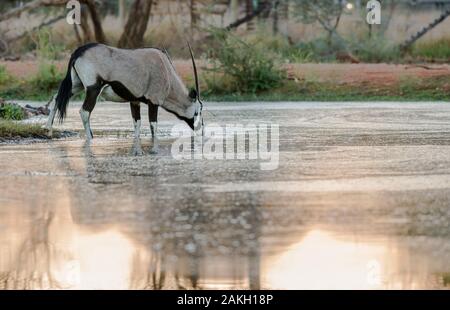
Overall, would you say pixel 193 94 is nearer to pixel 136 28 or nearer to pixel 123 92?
pixel 123 92

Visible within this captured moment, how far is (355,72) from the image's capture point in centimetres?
2656

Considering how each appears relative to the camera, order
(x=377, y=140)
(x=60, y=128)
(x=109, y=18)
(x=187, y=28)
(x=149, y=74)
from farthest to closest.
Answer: (x=109, y=18), (x=187, y=28), (x=60, y=128), (x=377, y=140), (x=149, y=74)

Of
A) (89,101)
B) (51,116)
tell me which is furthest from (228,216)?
(51,116)

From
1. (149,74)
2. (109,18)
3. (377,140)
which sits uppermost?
(149,74)

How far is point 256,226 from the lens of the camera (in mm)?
9172

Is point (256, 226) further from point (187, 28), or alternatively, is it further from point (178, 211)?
point (187, 28)

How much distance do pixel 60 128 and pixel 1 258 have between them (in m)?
10.0

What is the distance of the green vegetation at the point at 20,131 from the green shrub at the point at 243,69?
352 inches

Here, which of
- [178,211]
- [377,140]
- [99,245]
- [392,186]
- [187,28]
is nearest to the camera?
[99,245]

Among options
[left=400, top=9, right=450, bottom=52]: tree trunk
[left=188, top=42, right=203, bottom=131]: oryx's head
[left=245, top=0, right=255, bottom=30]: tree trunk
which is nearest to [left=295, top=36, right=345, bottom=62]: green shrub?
[left=400, top=9, right=450, bottom=52]: tree trunk

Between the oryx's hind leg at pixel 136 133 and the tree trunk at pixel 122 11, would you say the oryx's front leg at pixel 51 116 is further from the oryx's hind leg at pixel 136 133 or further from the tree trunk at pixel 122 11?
the tree trunk at pixel 122 11

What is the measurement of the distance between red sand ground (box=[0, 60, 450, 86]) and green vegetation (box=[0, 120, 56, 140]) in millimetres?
9479

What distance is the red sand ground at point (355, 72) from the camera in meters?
25.8
